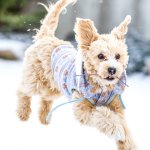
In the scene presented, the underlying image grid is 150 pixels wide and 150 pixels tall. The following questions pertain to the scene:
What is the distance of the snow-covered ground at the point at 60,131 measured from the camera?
5.31 meters

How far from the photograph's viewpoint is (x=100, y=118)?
467 cm

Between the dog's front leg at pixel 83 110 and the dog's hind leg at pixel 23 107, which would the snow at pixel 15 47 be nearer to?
the dog's hind leg at pixel 23 107

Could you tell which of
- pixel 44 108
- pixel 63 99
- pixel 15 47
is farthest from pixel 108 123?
pixel 15 47

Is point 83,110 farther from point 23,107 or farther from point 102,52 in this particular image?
point 23,107

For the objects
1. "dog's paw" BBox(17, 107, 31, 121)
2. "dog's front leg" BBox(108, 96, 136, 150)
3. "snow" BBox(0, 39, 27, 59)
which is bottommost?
"dog's front leg" BBox(108, 96, 136, 150)

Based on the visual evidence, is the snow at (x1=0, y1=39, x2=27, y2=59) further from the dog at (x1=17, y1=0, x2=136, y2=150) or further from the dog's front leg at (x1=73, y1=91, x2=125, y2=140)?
the dog's front leg at (x1=73, y1=91, x2=125, y2=140)

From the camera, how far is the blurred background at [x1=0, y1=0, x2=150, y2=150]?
5488 millimetres

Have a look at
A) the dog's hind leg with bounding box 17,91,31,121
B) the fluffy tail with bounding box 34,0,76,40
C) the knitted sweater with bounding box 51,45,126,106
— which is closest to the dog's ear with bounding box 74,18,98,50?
the knitted sweater with bounding box 51,45,126,106

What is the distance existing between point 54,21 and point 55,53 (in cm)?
61

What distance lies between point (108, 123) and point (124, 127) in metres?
0.16

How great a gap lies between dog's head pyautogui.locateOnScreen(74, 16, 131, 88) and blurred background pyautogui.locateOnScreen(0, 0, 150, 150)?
851mm

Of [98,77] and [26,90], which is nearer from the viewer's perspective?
[98,77]

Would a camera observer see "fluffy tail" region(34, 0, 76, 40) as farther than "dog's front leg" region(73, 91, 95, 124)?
Yes

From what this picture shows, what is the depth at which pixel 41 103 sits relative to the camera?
6191 mm
